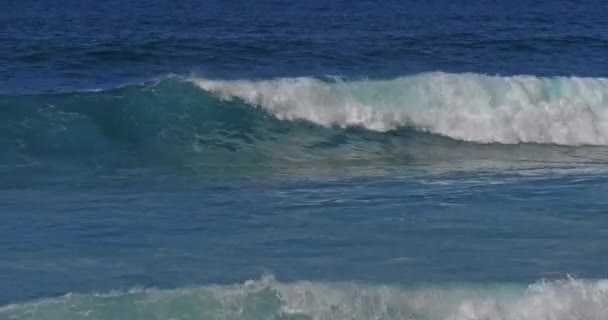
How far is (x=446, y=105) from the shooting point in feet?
68.9

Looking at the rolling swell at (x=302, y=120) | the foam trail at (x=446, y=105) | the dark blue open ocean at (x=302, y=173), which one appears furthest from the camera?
the foam trail at (x=446, y=105)

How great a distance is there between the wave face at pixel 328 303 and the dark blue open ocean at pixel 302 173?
0.06 ft

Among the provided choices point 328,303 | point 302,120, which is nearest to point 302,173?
point 302,120

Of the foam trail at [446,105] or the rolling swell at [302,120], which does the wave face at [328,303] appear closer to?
the rolling swell at [302,120]

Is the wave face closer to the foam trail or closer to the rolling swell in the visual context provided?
the rolling swell

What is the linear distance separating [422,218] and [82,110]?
8005 millimetres

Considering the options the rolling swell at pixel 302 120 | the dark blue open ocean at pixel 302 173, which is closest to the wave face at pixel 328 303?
the dark blue open ocean at pixel 302 173

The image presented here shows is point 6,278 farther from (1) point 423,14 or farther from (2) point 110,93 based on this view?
(1) point 423,14

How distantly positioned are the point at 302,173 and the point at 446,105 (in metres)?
4.86

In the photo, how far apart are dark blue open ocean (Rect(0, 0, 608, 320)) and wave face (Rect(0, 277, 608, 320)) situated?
0.06 ft

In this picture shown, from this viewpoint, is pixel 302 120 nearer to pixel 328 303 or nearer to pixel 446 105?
pixel 446 105

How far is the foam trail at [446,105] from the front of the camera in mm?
20484

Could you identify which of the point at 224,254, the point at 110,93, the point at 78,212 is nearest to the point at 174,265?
the point at 224,254

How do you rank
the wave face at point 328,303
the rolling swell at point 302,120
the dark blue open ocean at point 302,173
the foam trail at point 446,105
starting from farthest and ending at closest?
the foam trail at point 446,105
the rolling swell at point 302,120
the dark blue open ocean at point 302,173
the wave face at point 328,303
